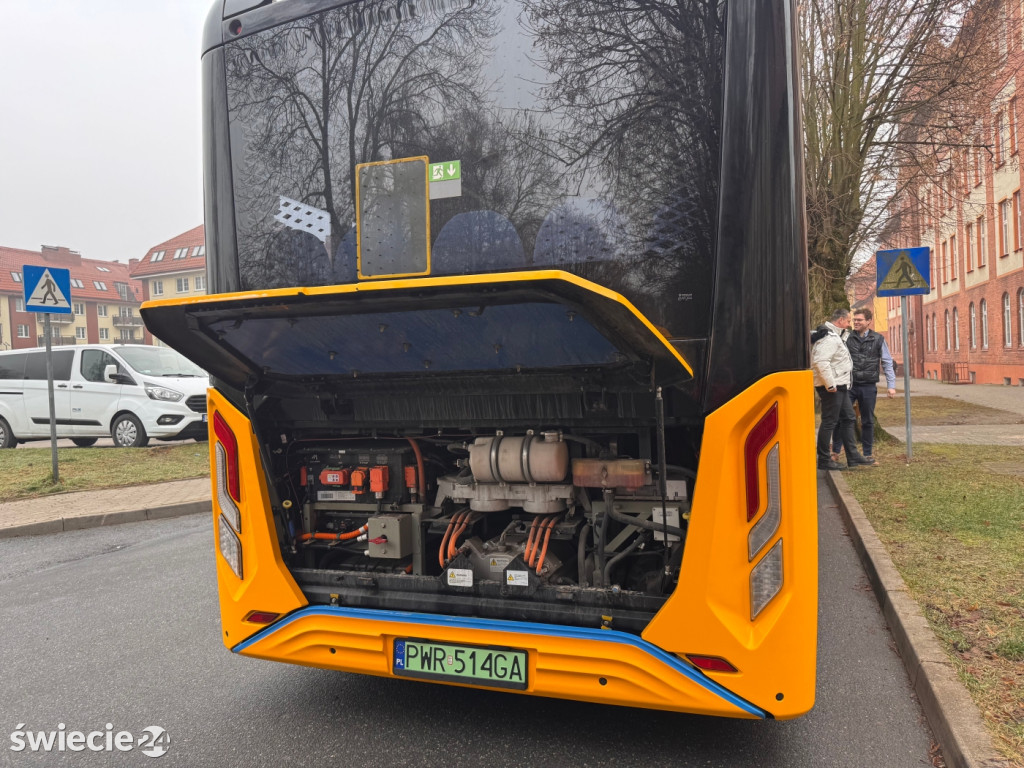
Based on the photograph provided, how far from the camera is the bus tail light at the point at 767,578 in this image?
2.67 meters

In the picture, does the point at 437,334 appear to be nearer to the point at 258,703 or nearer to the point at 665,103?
the point at 665,103

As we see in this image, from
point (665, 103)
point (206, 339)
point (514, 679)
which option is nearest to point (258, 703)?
point (514, 679)

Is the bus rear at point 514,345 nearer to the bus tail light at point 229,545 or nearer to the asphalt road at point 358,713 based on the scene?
the bus tail light at point 229,545

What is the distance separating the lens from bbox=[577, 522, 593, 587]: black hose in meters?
3.19

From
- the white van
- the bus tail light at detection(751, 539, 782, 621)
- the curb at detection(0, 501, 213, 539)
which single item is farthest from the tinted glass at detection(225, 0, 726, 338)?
the white van

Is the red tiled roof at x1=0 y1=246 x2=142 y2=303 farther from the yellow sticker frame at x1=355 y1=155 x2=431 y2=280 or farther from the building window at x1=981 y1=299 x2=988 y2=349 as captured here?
the yellow sticker frame at x1=355 y1=155 x2=431 y2=280

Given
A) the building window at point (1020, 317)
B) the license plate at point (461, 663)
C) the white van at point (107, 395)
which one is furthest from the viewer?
the building window at point (1020, 317)

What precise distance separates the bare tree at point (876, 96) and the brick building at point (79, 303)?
69553 mm

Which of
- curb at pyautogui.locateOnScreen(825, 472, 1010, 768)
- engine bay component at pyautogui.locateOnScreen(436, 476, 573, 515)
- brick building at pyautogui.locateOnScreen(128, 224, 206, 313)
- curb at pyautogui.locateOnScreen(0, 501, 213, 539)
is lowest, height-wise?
curb at pyautogui.locateOnScreen(0, 501, 213, 539)

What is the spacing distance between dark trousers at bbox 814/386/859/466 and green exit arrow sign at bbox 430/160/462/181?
7.47 metres

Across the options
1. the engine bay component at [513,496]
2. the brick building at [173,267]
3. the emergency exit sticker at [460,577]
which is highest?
the brick building at [173,267]

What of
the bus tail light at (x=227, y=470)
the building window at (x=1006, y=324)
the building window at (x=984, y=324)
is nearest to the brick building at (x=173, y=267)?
the building window at (x=984, y=324)

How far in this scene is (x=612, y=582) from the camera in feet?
10.4

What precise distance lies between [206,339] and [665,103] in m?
1.90
